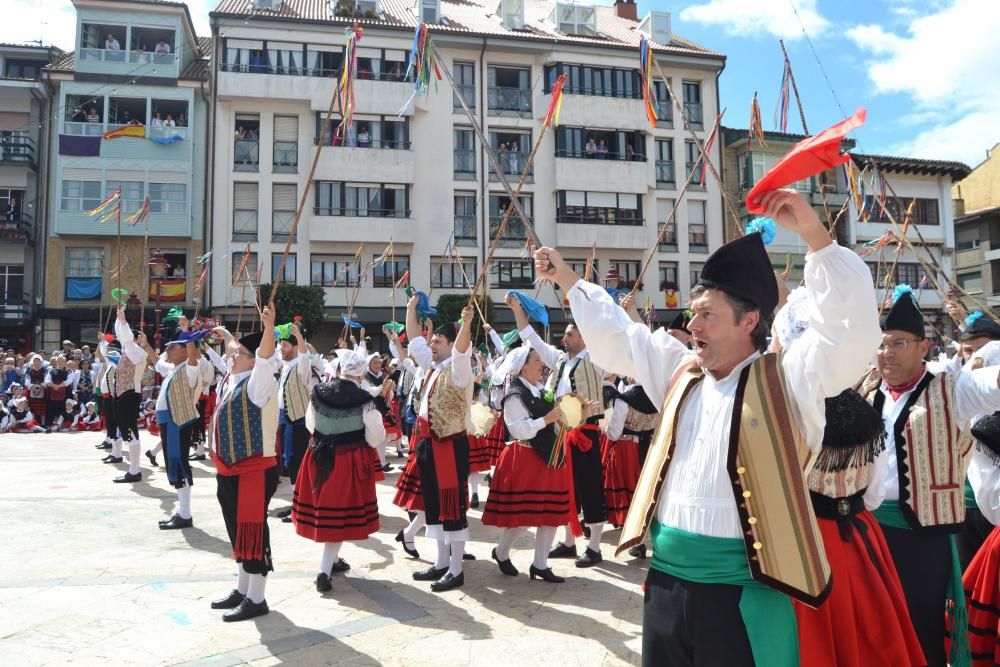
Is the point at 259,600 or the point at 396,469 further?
the point at 396,469

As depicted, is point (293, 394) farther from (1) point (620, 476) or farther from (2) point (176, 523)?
(1) point (620, 476)

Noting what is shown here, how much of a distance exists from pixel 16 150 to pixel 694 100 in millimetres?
28582

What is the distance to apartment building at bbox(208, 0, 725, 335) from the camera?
94.7 feet

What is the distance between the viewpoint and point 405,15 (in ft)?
105

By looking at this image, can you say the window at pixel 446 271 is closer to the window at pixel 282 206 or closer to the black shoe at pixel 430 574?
the window at pixel 282 206

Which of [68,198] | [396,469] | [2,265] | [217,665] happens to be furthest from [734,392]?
[2,265]

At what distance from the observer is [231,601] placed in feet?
17.9

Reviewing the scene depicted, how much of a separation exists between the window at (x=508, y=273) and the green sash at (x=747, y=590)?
28.4 metres

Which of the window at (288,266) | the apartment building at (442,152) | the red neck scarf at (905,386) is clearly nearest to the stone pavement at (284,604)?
the red neck scarf at (905,386)

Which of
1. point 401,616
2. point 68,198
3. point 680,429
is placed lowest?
point 401,616

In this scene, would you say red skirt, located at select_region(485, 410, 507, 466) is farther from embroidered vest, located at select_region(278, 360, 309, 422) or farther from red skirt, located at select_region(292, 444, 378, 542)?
red skirt, located at select_region(292, 444, 378, 542)

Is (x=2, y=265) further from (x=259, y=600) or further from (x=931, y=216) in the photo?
(x=931, y=216)

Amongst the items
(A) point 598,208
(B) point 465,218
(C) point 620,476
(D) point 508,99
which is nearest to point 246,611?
(C) point 620,476

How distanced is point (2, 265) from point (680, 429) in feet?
111
